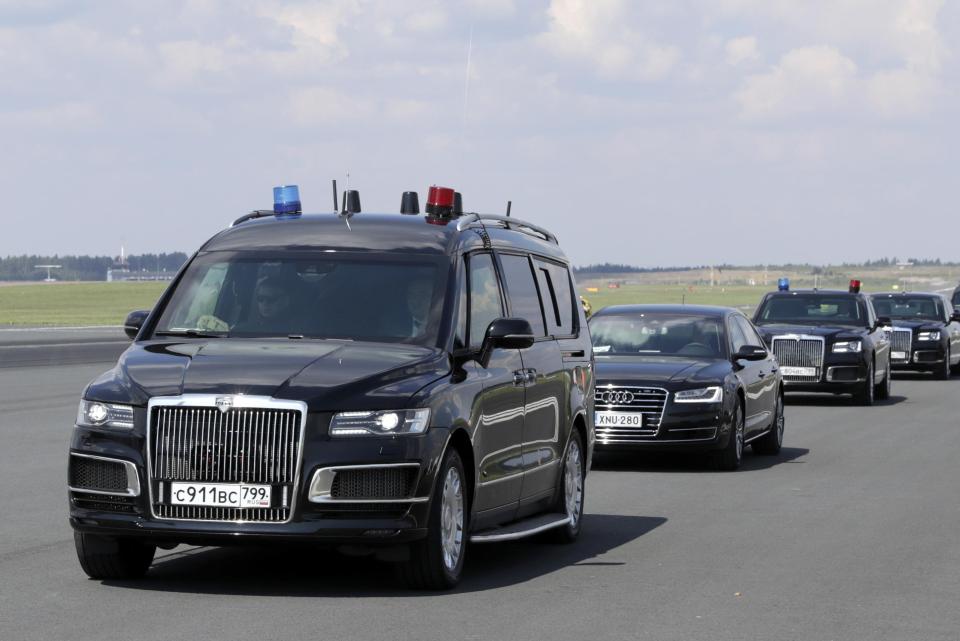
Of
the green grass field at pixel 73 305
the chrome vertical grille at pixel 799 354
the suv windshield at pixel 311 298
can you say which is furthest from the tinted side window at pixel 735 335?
the green grass field at pixel 73 305

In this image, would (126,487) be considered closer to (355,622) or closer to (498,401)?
(355,622)

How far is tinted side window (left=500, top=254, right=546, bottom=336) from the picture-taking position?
1038cm

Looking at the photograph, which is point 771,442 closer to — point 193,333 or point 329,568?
point 329,568

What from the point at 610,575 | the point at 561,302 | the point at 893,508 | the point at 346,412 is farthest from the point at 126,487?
the point at 893,508

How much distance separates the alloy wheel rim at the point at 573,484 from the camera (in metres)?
11.0

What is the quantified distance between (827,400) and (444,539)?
66.7 ft

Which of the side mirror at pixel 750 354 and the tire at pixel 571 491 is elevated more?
the side mirror at pixel 750 354

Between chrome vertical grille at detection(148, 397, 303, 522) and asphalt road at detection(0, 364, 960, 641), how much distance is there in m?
0.46

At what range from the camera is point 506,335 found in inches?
366

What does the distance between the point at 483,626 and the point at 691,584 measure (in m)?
1.78

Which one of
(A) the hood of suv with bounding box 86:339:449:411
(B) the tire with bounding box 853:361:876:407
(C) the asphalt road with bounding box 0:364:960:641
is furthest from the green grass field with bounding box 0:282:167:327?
(A) the hood of suv with bounding box 86:339:449:411

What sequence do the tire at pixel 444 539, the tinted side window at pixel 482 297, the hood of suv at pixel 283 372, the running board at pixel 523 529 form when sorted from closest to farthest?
the hood of suv at pixel 283 372, the tire at pixel 444 539, the running board at pixel 523 529, the tinted side window at pixel 482 297

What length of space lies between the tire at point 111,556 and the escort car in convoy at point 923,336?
26.7 metres

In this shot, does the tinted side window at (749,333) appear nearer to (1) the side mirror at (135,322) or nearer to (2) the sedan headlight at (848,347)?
(2) the sedan headlight at (848,347)
